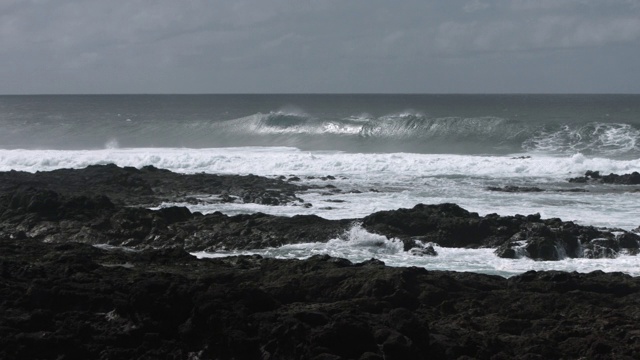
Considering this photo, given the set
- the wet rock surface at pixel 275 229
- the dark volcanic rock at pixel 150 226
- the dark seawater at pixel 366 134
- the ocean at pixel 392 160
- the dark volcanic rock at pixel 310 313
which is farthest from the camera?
the dark seawater at pixel 366 134

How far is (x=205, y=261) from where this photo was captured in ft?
44.5

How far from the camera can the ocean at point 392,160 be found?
649 inches

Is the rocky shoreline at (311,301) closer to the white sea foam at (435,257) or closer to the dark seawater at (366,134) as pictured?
the white sea foam at (435,257)

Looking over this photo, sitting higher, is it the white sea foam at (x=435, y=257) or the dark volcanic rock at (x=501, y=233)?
the dark volcanic rock at (x=501, y=233)

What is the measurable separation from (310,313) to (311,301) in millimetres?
1526

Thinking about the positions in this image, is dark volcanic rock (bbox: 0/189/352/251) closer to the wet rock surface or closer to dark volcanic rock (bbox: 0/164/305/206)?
the wet rock surface

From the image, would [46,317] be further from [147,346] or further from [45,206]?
[45,206]

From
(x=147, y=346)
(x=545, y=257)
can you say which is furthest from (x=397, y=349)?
(x=545, y=257)

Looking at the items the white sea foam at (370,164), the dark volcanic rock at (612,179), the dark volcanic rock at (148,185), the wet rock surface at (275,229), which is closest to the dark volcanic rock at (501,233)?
the wet rock surface at (275,229)

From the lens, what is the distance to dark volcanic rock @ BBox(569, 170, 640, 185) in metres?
26.4

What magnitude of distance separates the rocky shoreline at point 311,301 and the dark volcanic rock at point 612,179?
405 inches

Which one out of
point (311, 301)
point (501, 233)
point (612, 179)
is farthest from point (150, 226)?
point (612, 179)

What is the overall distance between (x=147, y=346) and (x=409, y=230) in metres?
8.68

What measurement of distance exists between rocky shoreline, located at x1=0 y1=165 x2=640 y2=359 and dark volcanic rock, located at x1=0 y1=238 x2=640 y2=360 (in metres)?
0.02
